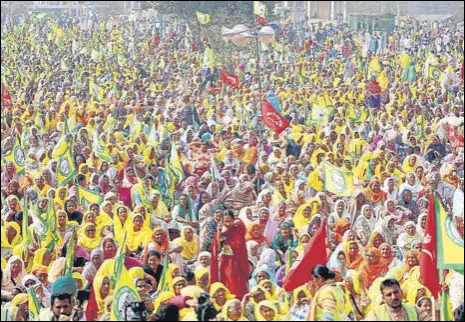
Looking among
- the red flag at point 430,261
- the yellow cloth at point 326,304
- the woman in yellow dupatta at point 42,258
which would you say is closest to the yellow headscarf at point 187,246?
the woman in yellow dupatta at point 42,258

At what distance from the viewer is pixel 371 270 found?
11398mm

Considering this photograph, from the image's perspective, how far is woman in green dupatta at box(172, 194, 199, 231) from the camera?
13.4 meters

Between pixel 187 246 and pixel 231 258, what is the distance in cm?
84

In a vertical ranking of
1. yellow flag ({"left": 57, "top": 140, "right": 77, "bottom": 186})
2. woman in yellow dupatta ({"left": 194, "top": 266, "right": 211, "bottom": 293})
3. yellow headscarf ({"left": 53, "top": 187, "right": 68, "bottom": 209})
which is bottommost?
yellow flag ({"left": 57, "top": 140, "right": 77, "bottom": 186})

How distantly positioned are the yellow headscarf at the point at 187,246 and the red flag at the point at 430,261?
2.09 metres

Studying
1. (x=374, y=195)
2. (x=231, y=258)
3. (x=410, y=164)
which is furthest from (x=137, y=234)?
(x=410, y=164)

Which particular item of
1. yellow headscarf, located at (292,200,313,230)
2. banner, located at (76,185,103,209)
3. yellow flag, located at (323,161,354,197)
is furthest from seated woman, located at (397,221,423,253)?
banner, located at (76,185,103,209)

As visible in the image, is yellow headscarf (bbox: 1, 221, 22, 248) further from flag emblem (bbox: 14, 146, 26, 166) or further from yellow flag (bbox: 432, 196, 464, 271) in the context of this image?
yellow flag (bbox: 432, 196, 464, 271)

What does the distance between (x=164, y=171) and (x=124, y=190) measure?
118 centimetres

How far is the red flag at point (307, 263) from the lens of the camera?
10.1 metres

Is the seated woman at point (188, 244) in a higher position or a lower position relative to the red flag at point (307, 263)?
lower

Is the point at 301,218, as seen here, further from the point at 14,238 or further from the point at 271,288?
the point at 271,288

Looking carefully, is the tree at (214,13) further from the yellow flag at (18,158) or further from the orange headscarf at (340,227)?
the orange headscarf at (340,227)

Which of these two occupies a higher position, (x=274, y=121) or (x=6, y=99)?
(x=274, y=121)
